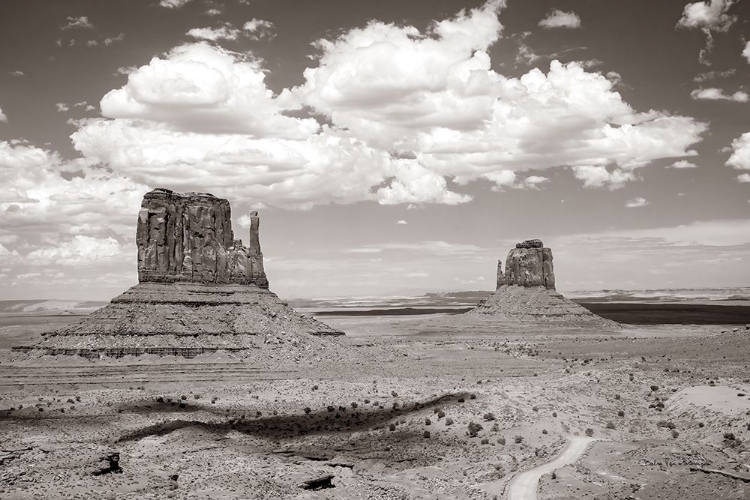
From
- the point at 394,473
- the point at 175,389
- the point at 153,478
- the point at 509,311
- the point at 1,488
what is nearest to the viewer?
the point at 1,488

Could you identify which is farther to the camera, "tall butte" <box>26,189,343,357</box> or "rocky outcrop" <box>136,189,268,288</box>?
"rocky outcrop" <box>136,189,268,288</box>

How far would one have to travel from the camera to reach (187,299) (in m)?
66.1

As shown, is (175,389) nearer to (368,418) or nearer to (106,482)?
(368,418)

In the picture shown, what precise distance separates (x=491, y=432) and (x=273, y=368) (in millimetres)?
31385

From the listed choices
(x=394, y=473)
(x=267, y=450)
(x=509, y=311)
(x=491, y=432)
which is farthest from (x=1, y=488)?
(x=509, y=311)

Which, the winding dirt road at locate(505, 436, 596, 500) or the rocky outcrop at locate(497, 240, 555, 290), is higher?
the rocky outcrop at locate(497, 240, 555, 290)

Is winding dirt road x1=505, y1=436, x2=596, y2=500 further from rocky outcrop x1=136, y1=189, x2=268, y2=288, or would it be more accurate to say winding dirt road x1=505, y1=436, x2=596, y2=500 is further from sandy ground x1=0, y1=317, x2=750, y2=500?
A: rocky outcrop x1=136, y1=189, x2=268, y2=288

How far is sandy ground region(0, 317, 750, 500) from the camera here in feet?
79.7

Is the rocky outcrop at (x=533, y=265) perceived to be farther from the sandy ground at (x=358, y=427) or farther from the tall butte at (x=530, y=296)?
the sandy ground at (x=358, y=427)

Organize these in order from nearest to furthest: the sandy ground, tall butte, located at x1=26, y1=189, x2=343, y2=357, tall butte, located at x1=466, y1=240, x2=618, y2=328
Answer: the sandy ground
tall butte, located at x1=26, y1=189, x2=343, y2=357
tall butte, located at x1=466, y1=240, x2=618, y2=328

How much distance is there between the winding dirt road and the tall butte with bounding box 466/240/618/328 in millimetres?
95814

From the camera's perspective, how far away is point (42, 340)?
2463 inches

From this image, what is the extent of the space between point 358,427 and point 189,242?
37710mm

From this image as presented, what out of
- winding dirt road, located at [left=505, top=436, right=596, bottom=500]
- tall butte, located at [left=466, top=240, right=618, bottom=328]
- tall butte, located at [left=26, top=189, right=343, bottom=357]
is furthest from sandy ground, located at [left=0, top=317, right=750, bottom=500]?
tall butte, located at [left=466, top=240, right=618, bottom=328]
